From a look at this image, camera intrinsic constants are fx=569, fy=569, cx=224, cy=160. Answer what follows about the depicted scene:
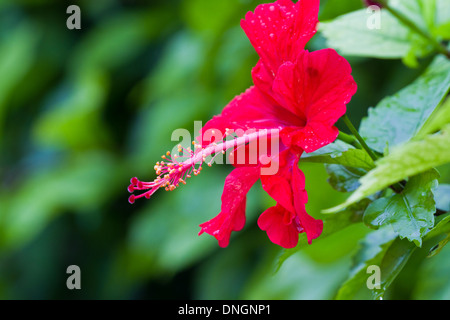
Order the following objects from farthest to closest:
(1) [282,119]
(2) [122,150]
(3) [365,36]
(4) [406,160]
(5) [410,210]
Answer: (2) [122,150]
(3) [365,36]
(1) [282,119]
(5) [410,210]
(4) [406,160]

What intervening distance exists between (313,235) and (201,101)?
150cm

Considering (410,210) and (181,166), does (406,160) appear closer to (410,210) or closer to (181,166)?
(410,210)

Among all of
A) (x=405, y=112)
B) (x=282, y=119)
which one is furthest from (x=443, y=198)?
(x=282, y=119)

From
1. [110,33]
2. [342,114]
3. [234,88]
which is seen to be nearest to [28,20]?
[110,33]

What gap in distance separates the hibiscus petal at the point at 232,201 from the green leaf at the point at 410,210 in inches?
5.4

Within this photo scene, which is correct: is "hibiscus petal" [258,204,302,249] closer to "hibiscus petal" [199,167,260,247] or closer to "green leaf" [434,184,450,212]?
"hibiscus petal" [199,167,260,247]

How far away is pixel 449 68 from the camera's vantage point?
776 millimetres

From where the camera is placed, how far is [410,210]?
0.59m

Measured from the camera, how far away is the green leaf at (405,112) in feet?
2.28

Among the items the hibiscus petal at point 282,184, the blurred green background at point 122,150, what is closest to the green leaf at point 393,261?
the hibiscus petal at point 282,184

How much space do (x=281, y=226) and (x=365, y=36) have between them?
39 centimetres

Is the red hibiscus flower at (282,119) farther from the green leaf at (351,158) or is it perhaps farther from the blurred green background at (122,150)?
the blurred green background at (122,150)

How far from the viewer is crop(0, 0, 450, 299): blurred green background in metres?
1.79
